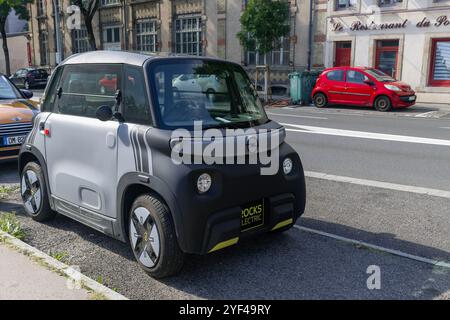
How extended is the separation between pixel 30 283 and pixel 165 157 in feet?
4.79

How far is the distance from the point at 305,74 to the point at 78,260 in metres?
18.3

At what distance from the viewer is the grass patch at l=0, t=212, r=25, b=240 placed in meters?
4.82

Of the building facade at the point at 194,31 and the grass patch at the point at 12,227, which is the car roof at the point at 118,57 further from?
the building facade at the point at 194,31

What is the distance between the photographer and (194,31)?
30.2 metres

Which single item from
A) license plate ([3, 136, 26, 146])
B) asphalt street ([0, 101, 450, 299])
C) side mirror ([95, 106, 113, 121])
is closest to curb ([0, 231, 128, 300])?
asphalt street ([0, 101, 450, 299])

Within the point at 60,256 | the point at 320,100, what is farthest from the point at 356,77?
the point at 60,256

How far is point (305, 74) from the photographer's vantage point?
21.2 m

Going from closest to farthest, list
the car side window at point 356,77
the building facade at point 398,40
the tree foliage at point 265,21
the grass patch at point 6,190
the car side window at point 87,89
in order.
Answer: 1. the car side window at point 87,89
2. the grass patch at point 6,190
3. the car side window at point 356,77
4. the building facade at point 398,40
5. the tree foliage at point 265,21

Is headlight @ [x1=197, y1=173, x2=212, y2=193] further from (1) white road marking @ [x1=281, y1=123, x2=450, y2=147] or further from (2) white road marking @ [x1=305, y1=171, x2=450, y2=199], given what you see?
(1) white road marking @ [x1=281, y1=123, x2=450, y2=147]

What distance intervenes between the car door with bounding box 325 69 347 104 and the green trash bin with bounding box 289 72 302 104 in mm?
1662

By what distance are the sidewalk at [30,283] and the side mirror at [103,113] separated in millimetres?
1369

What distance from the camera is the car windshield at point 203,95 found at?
4.05 m

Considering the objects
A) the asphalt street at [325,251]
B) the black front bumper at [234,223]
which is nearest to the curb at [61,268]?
the asphalt street at [325,251]

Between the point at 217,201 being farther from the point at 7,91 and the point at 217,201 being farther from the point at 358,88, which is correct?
the point at 358,88
